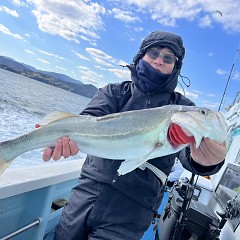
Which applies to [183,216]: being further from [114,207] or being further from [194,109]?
[194,109]

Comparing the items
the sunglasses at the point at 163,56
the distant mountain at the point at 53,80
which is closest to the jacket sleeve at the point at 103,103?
the sunglasses at the point at 163,56

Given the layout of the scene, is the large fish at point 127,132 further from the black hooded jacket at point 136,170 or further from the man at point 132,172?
the black hooded jacket at point 136,170

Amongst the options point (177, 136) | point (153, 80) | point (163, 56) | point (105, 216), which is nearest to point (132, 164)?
point (177, 136)

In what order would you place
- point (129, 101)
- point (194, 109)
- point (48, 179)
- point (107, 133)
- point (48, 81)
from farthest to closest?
1. point (48, 81)
2. point (48, 179)
3. point (129, 101)
4. point (107, 133)
5. point (194, 109)

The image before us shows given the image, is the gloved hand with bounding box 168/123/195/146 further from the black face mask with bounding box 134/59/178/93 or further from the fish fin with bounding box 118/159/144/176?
the black face mask with bounding box 134/59/178/93

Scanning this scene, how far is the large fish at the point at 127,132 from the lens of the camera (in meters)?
2.12

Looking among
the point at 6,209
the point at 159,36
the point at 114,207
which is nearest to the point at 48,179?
the point at 6,209

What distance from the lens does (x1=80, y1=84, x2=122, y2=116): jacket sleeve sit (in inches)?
116

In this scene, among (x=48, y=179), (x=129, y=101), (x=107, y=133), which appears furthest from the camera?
(x=48, y=179)

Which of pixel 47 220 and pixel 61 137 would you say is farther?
pixel 47 220

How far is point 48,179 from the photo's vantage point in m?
3.61

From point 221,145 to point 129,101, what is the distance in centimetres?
108

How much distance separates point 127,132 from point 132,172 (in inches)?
19.7

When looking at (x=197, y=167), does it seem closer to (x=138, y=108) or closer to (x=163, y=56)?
(x=138, y=108)
